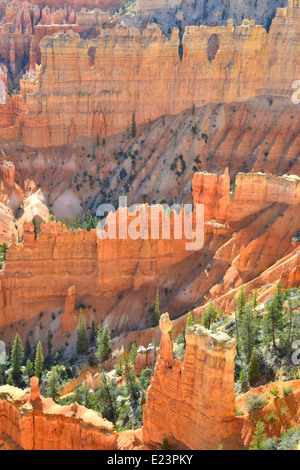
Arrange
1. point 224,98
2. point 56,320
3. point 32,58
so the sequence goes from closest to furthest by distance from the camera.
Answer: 1. point 56,320
2. point 224,98
3. point 32,58

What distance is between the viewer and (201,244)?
54.2m

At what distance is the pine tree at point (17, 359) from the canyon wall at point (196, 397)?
1907 cm

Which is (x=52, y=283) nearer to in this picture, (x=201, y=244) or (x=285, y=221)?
(x=201, y=244)

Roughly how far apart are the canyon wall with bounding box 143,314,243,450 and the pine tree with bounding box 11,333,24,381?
1907 centimetres

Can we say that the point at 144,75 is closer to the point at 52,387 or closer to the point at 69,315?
the point at 69,315

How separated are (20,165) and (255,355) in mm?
58499

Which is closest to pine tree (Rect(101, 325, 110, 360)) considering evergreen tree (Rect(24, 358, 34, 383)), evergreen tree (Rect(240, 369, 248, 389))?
evergreen tree (Rect(24, 358, 34, 383))

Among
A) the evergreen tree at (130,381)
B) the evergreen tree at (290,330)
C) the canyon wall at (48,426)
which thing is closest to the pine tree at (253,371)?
the evergreen tree at (290,330)

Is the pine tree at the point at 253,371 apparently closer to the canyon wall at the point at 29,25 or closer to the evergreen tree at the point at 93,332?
the evergreen tree at the point at 93,332

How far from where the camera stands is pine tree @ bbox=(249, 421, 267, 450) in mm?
25953

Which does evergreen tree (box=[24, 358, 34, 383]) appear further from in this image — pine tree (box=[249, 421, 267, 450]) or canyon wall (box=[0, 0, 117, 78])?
canyon wall (box=[0, 0, 117, 78])
